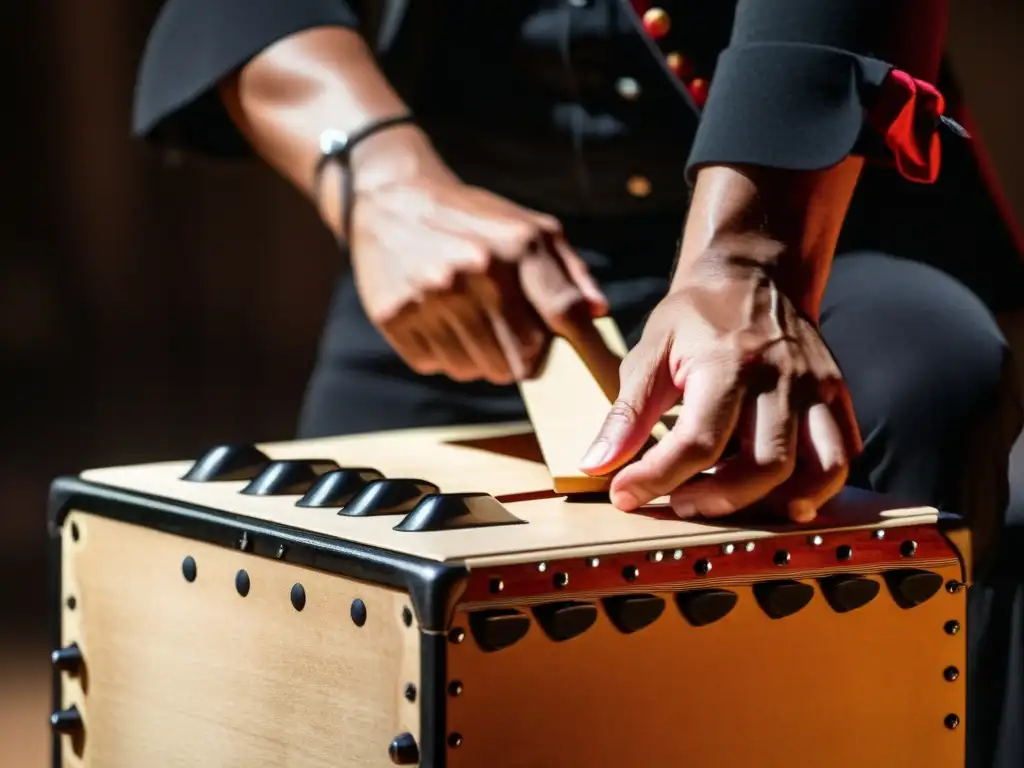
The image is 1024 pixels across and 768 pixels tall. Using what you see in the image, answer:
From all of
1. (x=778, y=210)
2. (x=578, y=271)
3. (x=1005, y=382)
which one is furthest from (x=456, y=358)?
(x=1005, y=382)

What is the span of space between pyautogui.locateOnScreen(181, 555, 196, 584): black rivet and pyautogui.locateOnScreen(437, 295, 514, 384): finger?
0.65 feet

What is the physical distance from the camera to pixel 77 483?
88cm

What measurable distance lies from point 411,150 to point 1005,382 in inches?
15.3

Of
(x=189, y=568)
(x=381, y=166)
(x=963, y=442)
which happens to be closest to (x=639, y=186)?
(x=381, y=166)

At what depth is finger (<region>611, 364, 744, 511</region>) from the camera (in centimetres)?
68

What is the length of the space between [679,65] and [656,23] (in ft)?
0.10

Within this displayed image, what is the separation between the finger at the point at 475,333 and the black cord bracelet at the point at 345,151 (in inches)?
5.5

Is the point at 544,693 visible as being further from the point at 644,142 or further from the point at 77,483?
the point at 644,142

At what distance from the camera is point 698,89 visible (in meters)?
0.97

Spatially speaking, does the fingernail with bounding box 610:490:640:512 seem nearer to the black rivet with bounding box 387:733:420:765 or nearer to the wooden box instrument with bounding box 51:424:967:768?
the wooden box instrument with bounding box 51:424:967:768

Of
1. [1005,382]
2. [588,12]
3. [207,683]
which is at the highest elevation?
[588,12]

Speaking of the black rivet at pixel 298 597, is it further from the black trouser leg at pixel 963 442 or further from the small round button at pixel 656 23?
the small round button at pixel 656 23

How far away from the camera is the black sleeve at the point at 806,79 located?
0.80 metres

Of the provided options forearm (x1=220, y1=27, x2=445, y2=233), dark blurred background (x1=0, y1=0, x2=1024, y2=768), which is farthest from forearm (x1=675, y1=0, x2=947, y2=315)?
dark blurred background (x1=0, y1=0, x2=1024, y2=768)
